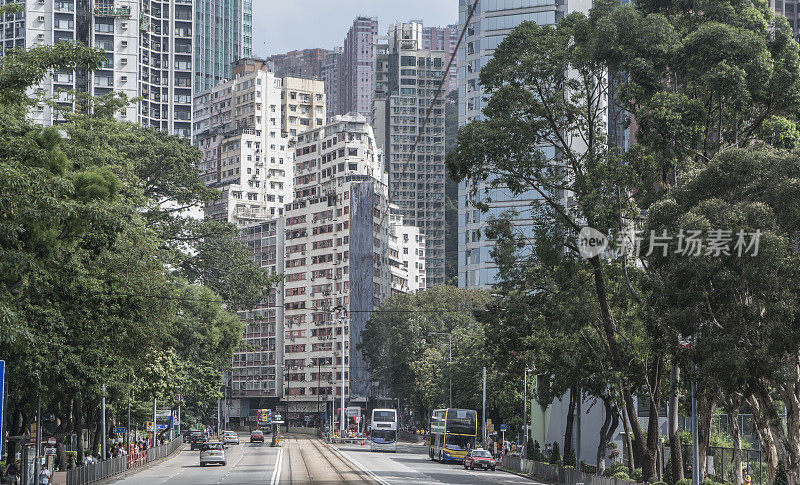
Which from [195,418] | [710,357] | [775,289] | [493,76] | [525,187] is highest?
[493,76]

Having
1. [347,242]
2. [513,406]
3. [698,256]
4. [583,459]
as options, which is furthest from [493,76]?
[347,242]

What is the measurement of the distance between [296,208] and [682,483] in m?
123

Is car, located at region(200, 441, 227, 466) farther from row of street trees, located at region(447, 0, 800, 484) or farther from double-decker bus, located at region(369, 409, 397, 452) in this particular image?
double-decker bus, located at region(369, 409, 397, 452)

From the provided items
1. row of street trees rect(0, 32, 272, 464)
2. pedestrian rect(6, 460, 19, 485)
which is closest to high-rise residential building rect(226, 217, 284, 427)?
row of street trees rect(0, 32, 272, 464)

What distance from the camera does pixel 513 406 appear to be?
8606cm

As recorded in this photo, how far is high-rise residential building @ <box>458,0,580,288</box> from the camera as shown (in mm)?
127750

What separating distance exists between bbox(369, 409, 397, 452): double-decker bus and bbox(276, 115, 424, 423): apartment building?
47157mm

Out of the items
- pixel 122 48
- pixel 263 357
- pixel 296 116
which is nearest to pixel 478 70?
pixel 122 48

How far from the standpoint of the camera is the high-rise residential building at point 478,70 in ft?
419

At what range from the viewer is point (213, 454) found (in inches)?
2360

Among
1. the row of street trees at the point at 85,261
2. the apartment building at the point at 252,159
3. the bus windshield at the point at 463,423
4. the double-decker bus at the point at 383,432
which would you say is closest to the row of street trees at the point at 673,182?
the row of street trees at the point at 85,261

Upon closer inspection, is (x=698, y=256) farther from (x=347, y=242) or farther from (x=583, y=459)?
(x=347, y=242)

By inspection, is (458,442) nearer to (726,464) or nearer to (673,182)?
(726,464)

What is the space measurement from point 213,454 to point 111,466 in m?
9.66
